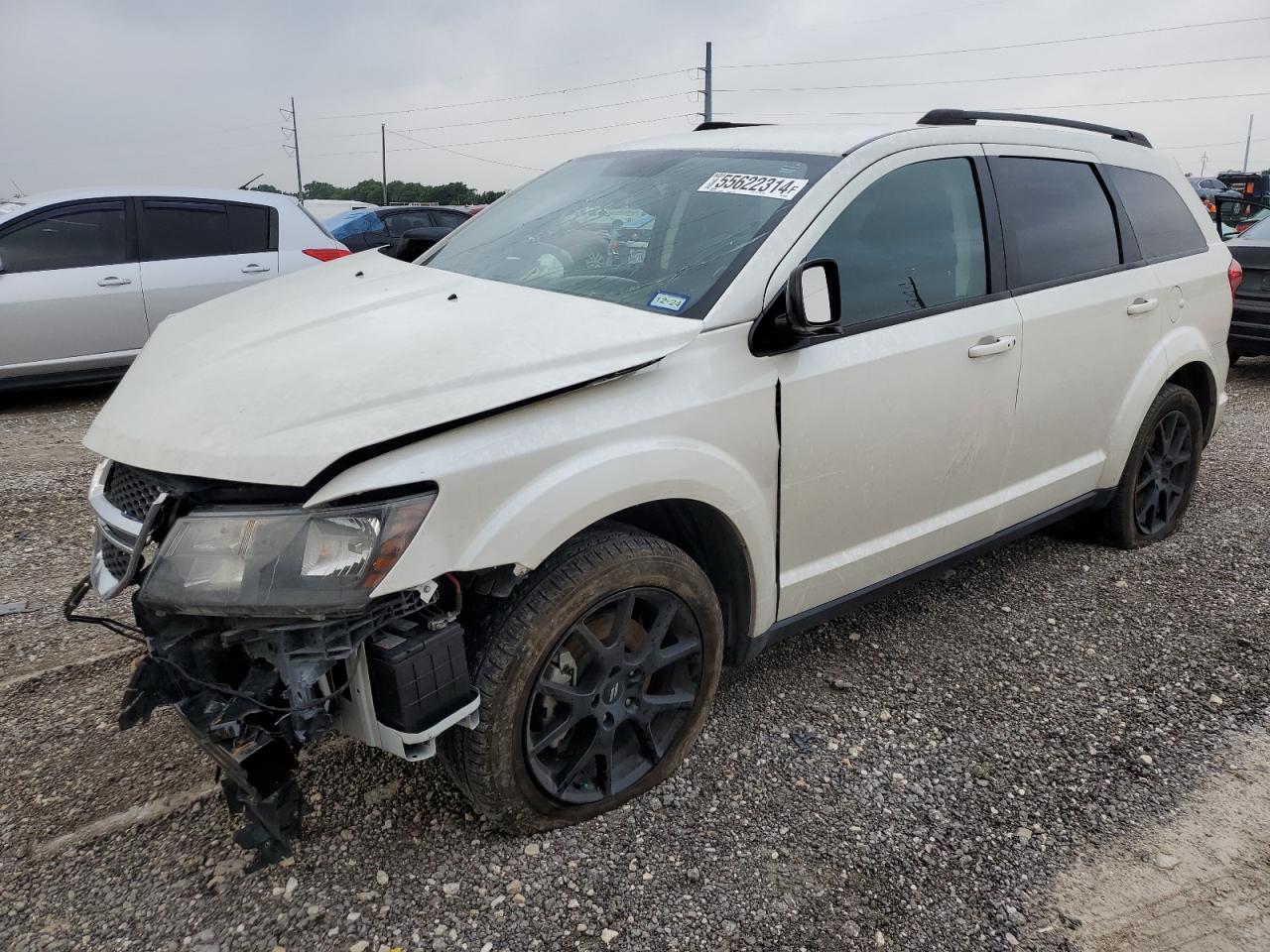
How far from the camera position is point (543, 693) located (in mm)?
2348

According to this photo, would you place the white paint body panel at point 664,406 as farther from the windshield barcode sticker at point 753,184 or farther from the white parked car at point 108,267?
the white parked car at point 108,267

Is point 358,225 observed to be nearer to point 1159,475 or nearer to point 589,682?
point 1159,475

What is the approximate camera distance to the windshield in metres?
2.64

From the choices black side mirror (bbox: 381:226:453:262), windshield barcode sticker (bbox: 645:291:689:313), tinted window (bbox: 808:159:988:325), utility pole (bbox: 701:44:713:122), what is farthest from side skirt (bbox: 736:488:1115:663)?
utility pole (bbox: 701:44:713:122)

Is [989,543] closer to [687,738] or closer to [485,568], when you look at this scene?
[687,738]

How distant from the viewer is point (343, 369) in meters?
2.18

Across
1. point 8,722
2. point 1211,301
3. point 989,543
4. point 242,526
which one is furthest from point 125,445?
point 1211,301

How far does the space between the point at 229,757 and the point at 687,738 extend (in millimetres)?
1237

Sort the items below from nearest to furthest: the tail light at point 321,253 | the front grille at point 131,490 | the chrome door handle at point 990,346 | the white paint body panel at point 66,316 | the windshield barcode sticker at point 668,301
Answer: the front grille at point 131,490, the windshield barcode sticker at point 668,301, the chrome door handle at point 990,346, the white paint body panel at point 66,316, the tail light at point 321,253

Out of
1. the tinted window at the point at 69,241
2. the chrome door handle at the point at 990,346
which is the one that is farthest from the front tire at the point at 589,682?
the tinted window at the point at 69,241

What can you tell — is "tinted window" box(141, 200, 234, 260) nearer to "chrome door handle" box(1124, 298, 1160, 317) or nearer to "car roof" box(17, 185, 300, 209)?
"car roof" box(17, 185, 300, 209)

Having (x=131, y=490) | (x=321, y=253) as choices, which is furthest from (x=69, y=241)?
(x=131, y=490)

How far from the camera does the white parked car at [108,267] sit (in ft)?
22.5

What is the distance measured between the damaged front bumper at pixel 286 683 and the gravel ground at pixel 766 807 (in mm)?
387
